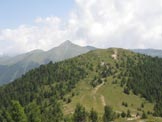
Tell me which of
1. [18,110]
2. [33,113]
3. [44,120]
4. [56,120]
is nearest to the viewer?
[18,110]

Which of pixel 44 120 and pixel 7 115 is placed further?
pixel 44 120

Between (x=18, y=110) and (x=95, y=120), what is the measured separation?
63.0 m

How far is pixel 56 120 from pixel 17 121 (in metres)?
52.0

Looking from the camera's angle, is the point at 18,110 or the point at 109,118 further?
the point at 109,118

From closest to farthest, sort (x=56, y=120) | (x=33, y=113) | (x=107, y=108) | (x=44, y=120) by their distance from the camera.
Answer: (x=33, y=113) < (x=44, y=120) < (x=56, y=120) < (x=107, y=108)

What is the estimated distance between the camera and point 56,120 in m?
178

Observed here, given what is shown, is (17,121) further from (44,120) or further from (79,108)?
(79,108)

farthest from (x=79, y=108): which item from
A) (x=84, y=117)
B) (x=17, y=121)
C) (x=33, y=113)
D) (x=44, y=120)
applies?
(x=17, y=121)

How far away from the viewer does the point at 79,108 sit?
7411 inches

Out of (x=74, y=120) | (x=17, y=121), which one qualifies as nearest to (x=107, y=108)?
(x=74, y=120)

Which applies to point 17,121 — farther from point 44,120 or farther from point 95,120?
point 95,120

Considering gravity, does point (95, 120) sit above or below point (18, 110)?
below

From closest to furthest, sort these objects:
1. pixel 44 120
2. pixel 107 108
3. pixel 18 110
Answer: pixel 18 110, pixel 44 120, pixel 107 108

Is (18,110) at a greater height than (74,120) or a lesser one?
greater
